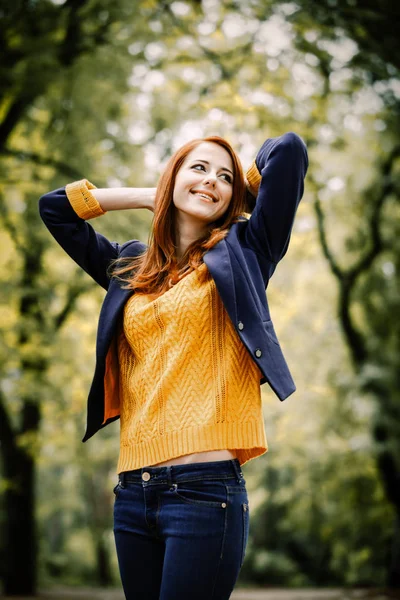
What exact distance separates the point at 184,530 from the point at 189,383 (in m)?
0.42

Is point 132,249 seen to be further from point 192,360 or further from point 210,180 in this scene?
point 192,360

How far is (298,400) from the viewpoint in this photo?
10.3 m

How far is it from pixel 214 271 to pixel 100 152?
601cm

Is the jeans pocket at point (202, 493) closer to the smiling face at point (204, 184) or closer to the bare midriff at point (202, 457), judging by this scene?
the bare midriff at point (202, 457)

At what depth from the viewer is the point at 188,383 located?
6.25 feet

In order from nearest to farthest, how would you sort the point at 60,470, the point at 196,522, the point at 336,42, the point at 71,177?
1. the point at 196,522
2. the point at 336,42
3. the point at 71,177
4. the point at 60,470

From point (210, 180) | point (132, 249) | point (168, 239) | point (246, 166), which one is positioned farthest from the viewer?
point (246, 166)

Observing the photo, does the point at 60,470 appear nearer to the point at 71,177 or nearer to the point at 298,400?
the point at 298,400

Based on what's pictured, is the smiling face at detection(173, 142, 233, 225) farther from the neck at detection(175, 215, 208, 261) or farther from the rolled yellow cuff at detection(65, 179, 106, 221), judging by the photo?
the rolled yellow cuff at detection(65, 179, 106, 221)

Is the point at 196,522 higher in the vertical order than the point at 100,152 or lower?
lower

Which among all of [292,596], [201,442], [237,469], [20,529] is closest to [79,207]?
[201,442]

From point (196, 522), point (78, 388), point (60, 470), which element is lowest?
point (60, 470)

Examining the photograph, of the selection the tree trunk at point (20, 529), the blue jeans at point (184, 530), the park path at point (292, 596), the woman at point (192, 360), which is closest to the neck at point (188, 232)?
the woman at point (192, 360)

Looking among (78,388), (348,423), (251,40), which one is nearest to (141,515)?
(251,40)
